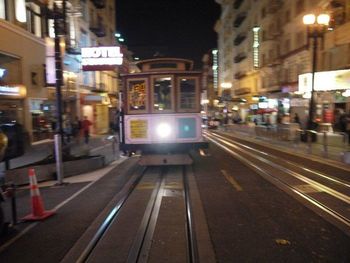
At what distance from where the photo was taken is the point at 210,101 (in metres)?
105

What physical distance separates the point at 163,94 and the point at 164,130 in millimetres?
1172

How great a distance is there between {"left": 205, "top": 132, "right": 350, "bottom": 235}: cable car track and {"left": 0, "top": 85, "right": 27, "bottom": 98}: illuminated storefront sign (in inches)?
452

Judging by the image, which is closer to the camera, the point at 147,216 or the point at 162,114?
the point at 147,216

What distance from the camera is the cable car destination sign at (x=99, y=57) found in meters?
28.2

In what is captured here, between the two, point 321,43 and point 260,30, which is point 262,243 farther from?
point 260,30

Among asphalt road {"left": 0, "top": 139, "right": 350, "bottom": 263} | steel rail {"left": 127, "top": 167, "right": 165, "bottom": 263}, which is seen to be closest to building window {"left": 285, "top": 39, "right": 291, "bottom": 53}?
asphalt road {"left": 0, "top": 139, "right": 350, "bottom": 263}

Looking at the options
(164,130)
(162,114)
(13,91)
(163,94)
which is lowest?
(164,130)

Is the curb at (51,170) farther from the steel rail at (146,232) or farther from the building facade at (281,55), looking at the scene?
the building facade at (281,55)

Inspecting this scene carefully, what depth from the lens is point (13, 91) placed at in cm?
2033

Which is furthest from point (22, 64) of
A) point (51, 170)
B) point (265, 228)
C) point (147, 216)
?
point (265, 228)

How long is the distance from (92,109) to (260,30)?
23.5m

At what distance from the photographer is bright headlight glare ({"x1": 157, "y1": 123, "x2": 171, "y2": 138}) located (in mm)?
13252

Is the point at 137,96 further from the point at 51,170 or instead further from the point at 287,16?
the point at 287,16

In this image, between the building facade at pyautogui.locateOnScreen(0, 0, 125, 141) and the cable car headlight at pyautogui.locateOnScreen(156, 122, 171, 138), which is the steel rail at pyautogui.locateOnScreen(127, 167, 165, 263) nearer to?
the cable car headlight at pyautogui.locateOnScreen(156, 122, 171, 138)
